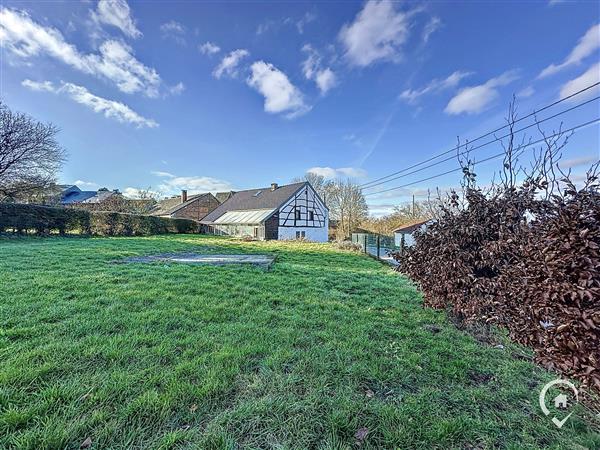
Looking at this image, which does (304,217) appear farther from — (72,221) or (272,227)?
(72,221)

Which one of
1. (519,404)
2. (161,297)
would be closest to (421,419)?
(519,404)

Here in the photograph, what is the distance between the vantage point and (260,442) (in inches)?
63.2

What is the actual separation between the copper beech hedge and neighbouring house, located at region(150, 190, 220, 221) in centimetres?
3398

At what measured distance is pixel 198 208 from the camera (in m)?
35.5

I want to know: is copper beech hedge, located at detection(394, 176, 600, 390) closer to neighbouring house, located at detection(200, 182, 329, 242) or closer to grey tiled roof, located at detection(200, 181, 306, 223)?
neighbouring house, located at detection(200, 182, 329, 242)

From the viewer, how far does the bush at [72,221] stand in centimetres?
1408

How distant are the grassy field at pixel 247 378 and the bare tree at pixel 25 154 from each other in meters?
21.0

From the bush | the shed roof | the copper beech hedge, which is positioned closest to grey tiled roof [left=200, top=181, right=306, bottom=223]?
the shed roof

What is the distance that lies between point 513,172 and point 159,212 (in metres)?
41.4

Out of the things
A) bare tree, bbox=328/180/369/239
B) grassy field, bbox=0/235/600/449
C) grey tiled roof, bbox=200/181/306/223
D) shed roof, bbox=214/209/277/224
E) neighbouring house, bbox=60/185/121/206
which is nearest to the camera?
grassy field, bbox=0/235/600/449

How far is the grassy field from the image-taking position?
166cm

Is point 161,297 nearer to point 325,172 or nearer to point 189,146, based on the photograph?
point 189,146

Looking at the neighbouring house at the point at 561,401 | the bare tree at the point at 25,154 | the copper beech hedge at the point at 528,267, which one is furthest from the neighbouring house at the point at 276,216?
the neighbouring house at the point at 561,401

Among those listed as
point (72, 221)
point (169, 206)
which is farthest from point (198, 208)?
point (72, 221)
